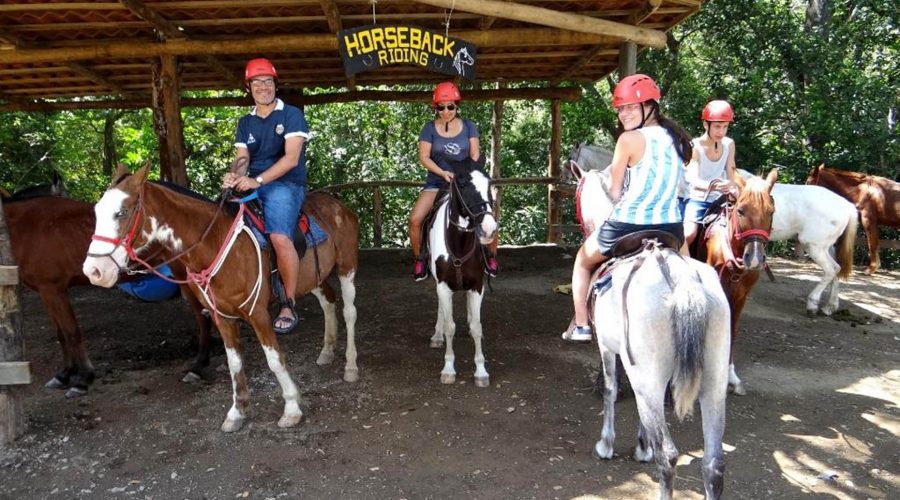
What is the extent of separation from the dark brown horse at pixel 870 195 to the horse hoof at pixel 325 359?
31.3 feet

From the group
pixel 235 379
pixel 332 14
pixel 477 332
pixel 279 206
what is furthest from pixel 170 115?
pixel 477 332

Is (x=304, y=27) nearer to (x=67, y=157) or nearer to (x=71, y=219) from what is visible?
(x=71, y=219)

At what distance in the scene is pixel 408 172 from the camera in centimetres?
1666

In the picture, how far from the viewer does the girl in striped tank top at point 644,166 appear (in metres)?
3.30

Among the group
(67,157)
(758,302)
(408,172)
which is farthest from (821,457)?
(67,157)

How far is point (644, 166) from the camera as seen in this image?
3.31 m

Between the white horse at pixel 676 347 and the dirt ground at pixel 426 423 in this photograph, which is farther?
the dirt ground at pixel 426 423

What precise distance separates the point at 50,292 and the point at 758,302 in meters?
8.77

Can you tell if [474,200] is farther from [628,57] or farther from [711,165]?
[628,57]

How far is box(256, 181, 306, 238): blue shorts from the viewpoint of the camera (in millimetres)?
4555

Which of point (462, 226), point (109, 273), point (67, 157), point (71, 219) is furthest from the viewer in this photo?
point (67, 157)

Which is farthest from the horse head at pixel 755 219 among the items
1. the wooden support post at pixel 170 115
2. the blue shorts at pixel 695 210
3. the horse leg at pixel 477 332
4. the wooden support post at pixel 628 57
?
the wooden support post at pixel 170 115

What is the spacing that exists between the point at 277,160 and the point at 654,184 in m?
3.07

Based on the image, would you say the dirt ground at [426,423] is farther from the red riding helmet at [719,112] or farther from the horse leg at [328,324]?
the red riding helmet at [719,112]
